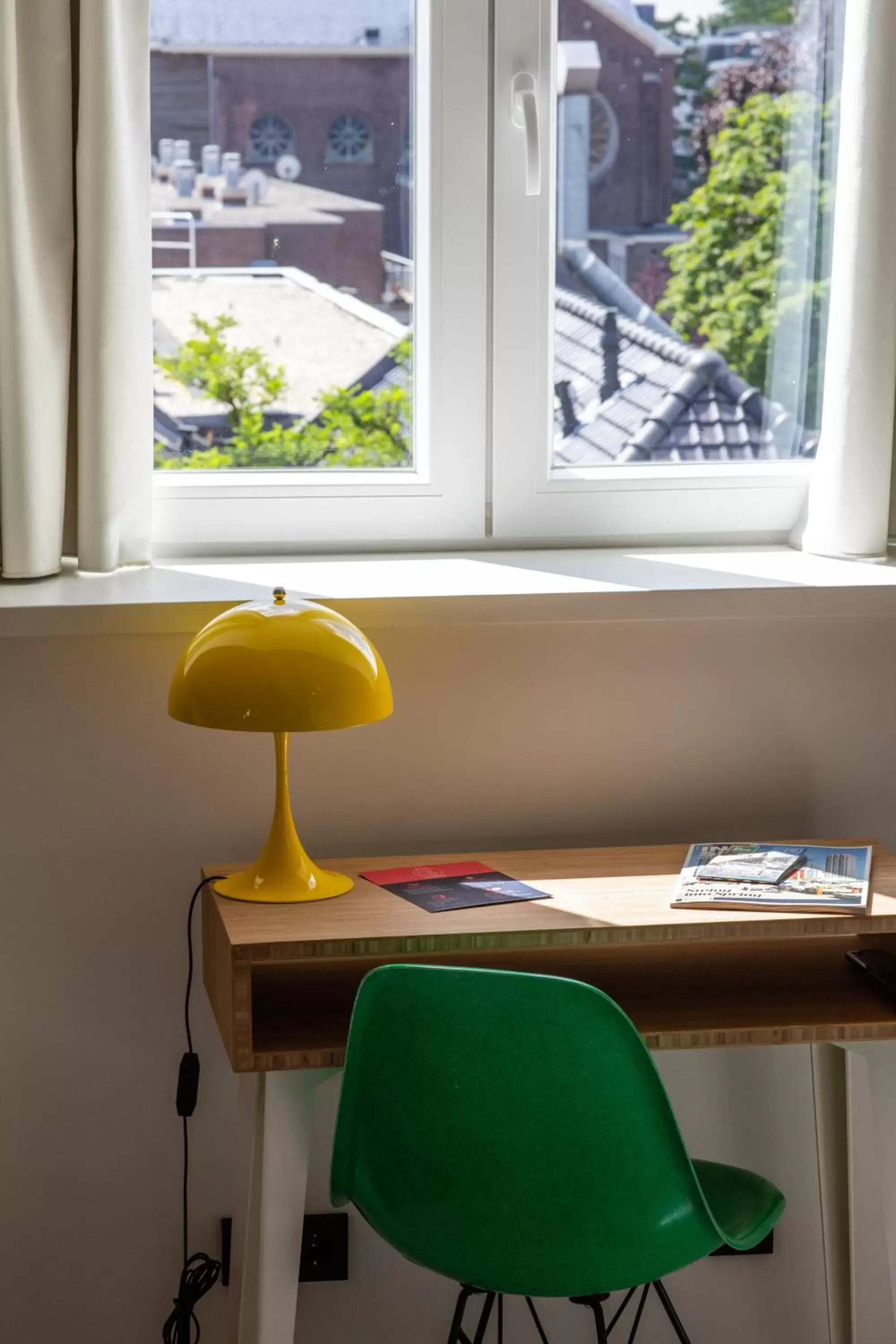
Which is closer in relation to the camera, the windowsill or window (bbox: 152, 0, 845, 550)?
the windowsill

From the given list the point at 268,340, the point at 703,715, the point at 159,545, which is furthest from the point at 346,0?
the point at 703,715

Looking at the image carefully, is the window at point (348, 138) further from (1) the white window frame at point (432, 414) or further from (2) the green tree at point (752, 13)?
(2) the green tree at point (752, 13)

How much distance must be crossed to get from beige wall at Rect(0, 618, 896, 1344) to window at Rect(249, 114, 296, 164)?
0.71 m

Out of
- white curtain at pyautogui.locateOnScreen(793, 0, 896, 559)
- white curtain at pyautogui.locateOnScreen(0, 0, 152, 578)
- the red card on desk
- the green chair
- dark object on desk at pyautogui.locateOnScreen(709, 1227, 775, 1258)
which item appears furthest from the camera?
dark object on desk at pyautogui.locateOnScreen(709, 1227, 775, 1258)

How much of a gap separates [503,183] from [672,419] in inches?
16.8

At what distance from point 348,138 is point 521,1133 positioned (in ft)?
4.56

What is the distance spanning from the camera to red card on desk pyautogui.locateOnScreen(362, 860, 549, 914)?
1713 mm

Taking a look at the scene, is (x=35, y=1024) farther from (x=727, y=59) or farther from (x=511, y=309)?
(x=727, y=59)

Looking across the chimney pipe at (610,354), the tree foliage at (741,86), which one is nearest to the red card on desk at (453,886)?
the chimney pipe at (610,354)

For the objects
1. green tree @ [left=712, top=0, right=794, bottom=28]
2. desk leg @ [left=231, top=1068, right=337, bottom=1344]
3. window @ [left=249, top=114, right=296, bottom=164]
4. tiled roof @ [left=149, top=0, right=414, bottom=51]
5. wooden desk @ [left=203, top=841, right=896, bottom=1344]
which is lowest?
desk leg @ [left=231, top=1068, right=337, bottom=1344]

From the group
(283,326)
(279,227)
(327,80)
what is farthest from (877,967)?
(327,80)

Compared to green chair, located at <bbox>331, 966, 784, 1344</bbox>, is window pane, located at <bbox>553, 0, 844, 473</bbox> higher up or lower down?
higher up

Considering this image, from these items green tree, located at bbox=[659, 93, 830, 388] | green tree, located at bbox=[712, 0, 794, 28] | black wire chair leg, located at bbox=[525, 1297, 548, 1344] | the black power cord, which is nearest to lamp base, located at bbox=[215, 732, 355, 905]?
the black power cord

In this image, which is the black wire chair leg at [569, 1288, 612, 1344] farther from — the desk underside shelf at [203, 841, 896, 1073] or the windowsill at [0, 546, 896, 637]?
the windowsill at [0, 546, 896, 637]
